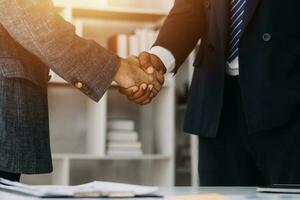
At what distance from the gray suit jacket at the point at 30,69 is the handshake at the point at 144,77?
41cm

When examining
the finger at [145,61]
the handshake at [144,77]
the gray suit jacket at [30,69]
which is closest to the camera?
the gray suit jacket at [30,69]

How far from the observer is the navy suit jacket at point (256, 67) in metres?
1.50

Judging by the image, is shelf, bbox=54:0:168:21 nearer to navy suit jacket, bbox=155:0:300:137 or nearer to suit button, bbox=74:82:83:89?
navy suit jacket, bbox=155:0:300:137

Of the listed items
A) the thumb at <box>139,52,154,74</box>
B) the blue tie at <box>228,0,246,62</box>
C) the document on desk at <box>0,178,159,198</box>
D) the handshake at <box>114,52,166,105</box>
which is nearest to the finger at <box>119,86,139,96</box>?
the handshake at <box>114,52,166,105</box>

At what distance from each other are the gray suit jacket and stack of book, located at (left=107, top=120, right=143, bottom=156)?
86.8 inches

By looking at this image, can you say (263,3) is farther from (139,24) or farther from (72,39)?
→ (139,24)

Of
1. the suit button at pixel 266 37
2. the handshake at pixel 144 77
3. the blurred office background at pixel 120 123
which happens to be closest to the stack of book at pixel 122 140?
the blurred office background at pixel 120 123

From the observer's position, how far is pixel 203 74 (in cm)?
168

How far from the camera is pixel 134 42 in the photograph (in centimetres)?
374

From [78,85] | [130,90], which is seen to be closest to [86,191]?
[78,85]

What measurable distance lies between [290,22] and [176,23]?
46 centimetres

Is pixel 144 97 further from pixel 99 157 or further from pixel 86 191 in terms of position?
pixel 99 157

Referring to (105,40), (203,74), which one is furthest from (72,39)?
(105,40)

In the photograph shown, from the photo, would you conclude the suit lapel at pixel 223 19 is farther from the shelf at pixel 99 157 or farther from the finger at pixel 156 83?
the shelf at pixel 99 157
